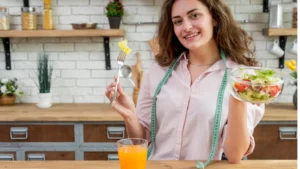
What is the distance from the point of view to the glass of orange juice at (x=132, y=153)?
1.18 m

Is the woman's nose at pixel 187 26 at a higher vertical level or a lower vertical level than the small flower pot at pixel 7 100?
higher

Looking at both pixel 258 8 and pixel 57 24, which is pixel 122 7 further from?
pixel 258 8

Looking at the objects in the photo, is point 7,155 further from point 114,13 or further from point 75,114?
point 114,13

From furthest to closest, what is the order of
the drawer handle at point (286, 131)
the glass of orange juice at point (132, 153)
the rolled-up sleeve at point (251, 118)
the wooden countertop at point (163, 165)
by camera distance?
the drawer handle at point (286, 131)
the rolled-up sleeve at point (251, 118)
the wooden countertop at point (163, 165)
the glass of orange juice at point (132, 153)

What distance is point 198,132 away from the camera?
1.52 meters

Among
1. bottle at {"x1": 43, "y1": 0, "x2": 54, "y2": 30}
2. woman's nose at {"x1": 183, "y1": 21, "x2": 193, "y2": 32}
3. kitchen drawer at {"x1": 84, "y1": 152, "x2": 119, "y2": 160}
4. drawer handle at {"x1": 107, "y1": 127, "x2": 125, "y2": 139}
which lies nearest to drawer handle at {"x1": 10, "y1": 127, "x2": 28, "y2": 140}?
kitchen drawer at {"x1": 84, "y1": 152, "x2": 119, "y2": 160}

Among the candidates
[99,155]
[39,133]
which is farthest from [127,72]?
[39,133]

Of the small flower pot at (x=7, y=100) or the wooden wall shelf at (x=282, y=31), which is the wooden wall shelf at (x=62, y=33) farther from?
the wooden wall shelf at (x=282, y=31)

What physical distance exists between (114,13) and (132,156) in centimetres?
189

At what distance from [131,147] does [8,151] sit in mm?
1728

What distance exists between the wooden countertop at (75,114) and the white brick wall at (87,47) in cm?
28

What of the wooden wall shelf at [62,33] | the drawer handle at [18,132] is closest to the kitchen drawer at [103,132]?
the drawer handle at [18,132]

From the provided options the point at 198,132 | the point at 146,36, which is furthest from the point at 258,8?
the point at 198,132

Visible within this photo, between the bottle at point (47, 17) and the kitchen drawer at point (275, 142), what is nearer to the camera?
the kitchen drawer at point (275, 142)
